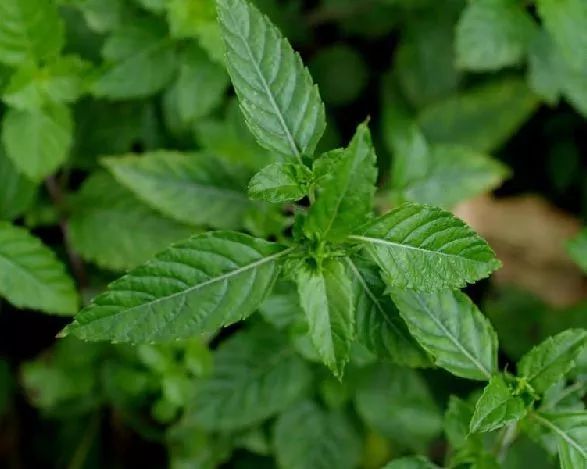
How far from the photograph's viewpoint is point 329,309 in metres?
1.27

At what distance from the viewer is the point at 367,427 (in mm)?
2082

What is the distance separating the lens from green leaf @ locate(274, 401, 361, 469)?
193 centimetres

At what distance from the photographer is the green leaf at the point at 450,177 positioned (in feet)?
6.21

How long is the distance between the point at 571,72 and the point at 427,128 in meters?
0.36

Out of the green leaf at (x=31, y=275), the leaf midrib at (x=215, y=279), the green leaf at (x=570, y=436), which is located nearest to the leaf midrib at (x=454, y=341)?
the green leaf at (x=570, y=436)

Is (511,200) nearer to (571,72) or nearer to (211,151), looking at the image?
(571,72)

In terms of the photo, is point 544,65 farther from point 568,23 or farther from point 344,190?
point 344,190

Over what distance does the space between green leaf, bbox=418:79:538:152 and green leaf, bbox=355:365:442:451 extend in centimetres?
65

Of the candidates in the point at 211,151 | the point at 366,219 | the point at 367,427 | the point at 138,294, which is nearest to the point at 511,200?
the point at 367,427

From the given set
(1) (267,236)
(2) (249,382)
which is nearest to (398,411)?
(2) (249,382)

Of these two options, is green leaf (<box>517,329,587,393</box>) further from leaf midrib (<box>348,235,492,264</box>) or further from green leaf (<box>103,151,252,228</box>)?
green leaf (<box>103,151,252,228</box>)

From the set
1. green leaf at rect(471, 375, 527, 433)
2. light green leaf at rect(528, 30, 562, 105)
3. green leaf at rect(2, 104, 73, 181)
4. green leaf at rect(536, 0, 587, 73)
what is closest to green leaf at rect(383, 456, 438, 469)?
green leaf at rect(471, 375, 527, 433)

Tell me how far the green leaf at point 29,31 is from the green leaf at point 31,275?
1.04 feet

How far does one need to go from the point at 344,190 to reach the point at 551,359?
444 mm
